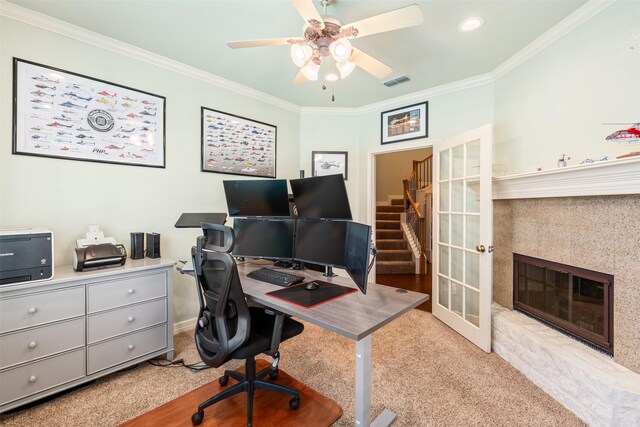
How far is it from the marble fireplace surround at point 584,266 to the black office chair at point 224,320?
5.93 ft

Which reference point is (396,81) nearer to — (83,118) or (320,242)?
(320,242)

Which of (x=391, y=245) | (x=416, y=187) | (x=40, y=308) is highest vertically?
(x=416, y=187)

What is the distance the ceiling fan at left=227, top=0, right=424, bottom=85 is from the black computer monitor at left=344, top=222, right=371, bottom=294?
107 centimetres

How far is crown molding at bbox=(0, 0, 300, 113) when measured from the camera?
203 cm

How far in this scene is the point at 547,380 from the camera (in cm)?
195

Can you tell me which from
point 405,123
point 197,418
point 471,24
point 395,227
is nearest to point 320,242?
point 197,418

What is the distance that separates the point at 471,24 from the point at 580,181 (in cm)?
141

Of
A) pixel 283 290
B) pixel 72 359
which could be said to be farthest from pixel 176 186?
pixel 283 290

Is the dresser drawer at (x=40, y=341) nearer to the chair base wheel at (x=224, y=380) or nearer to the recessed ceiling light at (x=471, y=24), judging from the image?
the chair base wheel at (x=224, y=380)

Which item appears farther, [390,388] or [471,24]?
[471,24]

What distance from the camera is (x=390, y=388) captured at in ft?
6.62

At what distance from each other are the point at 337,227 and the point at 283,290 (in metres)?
0.57

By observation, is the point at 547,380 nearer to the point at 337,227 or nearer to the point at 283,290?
the point at 337,227

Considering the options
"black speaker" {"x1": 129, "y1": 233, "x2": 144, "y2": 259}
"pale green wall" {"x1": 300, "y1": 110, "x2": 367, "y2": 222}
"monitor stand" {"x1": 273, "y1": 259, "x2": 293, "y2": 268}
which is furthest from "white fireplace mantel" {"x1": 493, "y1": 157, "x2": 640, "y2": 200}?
"black speaker" {"x1": 129, "y1": 233, "x2": 144, "y2": 259}
